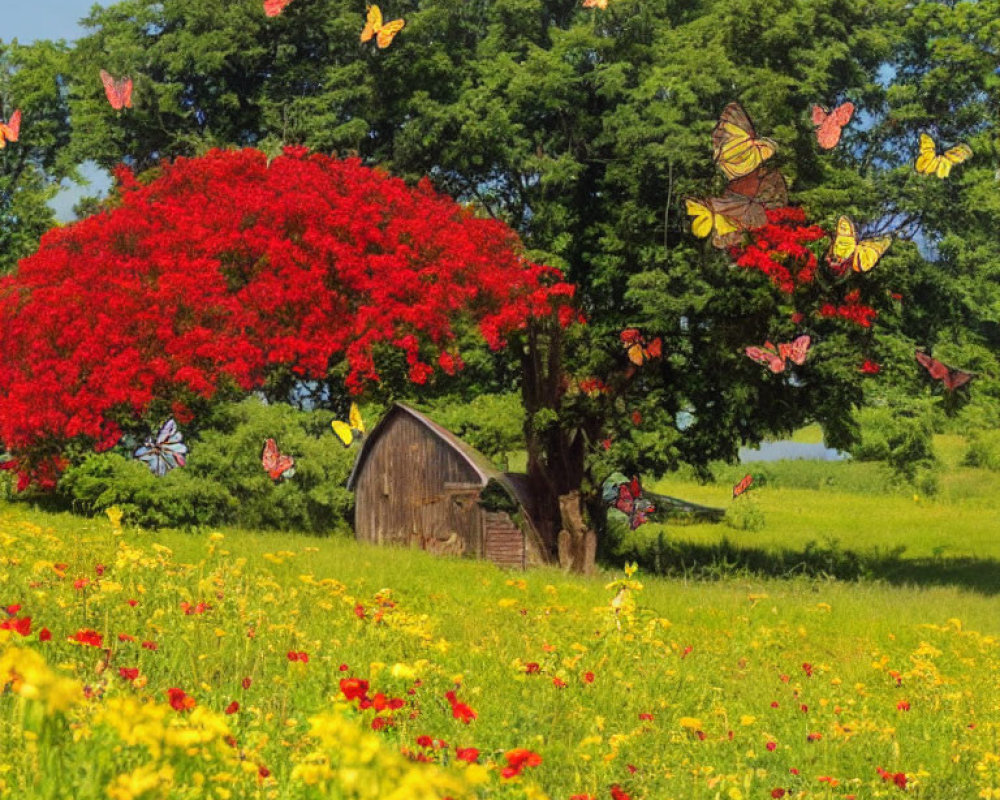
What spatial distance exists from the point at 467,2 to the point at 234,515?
51.4ft

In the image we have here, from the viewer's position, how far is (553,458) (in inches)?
835

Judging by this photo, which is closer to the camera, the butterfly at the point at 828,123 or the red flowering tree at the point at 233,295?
the red flowering tree at the point at 233,295

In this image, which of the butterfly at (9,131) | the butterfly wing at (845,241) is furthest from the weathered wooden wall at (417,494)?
the butterfly at (9,131)

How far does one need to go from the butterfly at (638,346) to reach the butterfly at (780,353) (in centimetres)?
158

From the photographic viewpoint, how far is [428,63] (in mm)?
27219

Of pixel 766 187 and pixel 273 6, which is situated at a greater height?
pixel 273 6

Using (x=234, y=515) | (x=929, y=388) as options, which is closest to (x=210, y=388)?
(x=234, y=515)

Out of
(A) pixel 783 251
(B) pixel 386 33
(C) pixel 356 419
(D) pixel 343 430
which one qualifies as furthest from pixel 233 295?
(B) pixel 386 33

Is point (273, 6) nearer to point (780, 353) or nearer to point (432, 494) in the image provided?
point (432, 494)

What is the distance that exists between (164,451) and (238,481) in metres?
1.43

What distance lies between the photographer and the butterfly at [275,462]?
21.0 meters

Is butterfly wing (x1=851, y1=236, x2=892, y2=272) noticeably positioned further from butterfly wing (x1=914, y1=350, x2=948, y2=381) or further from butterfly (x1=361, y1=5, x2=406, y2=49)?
butterfly (x1=361, y1=5, x2=406, y2=49)

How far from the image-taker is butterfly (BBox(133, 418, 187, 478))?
750 inches

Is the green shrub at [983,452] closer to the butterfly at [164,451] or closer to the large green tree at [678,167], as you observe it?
the large green tree at [678,167]
